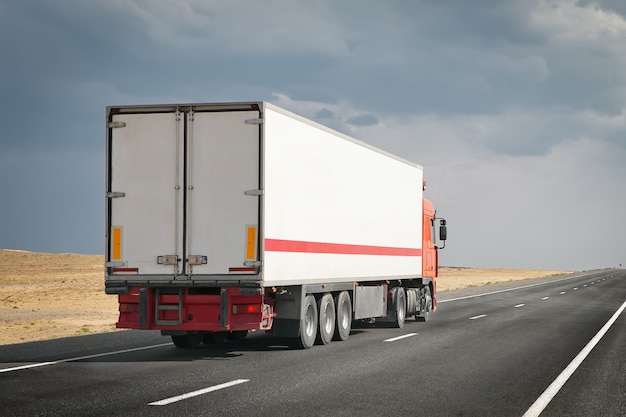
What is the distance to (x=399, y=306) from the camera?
67.9 feet

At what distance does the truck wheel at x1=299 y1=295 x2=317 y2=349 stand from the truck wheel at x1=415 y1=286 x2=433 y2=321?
769 cm

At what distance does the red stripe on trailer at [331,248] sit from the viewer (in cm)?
1370

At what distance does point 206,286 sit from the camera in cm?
1338

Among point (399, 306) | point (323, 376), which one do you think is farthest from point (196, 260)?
point (399, 306)

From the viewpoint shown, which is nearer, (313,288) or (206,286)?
(206,286)

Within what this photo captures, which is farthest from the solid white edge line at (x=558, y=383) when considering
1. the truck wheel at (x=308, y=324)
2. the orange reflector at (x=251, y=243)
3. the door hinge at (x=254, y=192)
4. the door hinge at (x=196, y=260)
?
the door hinge at (x=196, y=260)

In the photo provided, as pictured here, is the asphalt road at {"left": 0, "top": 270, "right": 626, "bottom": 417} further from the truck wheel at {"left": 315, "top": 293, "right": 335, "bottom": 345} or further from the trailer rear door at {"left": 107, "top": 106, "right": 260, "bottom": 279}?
the trailer rear door at {"left": 107, "top": 106, "right": 260, "bottom": 279}

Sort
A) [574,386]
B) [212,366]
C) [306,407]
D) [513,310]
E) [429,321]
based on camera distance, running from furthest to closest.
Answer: [513,310]
[429,321]
[212,366]
[574,386]
[306,407]

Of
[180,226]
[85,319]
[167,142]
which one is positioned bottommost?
[85,319]

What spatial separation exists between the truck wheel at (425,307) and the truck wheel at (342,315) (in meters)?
5.64

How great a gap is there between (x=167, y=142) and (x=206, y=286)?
8.06ft

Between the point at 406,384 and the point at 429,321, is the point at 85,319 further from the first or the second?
the point at 406,384

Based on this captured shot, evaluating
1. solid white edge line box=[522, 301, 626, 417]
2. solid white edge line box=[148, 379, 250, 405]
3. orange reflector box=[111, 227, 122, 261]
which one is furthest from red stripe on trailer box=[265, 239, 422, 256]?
solid white edge line box=[522, 301, 626, 417]

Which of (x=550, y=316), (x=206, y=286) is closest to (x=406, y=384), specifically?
(x=206, y=286)
